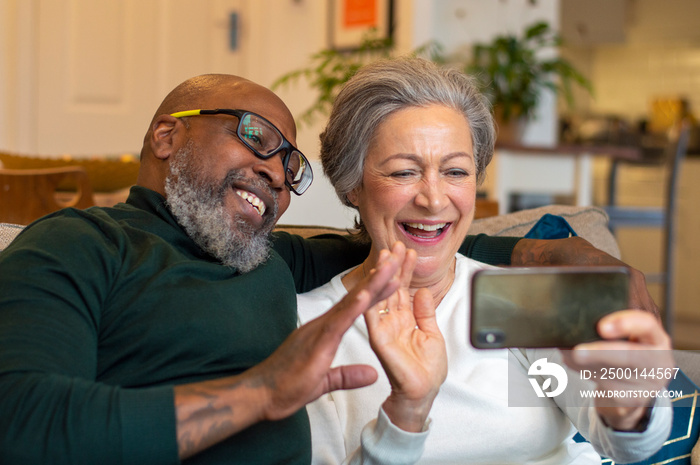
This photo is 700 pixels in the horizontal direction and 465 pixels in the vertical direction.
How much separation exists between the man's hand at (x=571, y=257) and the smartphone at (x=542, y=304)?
0.28 meters

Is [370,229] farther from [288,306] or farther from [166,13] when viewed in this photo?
[166,13]

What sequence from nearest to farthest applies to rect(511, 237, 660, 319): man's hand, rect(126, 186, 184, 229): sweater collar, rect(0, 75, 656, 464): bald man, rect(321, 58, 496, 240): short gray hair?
rect(0, 75, 656, 464): bald man
rect(511, 237, 660, 319): man's hand
rect(126, 186, 184, 229): sweater collar
rect(321, 58, 496, 240): short gray hair

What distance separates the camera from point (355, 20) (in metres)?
4.05

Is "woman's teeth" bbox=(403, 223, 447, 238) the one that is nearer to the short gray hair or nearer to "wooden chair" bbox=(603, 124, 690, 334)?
the short gray hair

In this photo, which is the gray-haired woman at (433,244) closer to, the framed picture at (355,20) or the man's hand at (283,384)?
the man's hand at (283,384)

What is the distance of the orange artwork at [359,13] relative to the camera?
4012mm

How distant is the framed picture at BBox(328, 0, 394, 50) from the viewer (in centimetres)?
398

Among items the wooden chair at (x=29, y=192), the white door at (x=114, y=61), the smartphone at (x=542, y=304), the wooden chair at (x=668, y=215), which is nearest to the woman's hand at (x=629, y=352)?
the smartphone at (x=542, y=304)

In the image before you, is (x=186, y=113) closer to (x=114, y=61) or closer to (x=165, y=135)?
(x=165, y=135)

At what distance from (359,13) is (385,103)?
2.92m

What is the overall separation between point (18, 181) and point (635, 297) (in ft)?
5.80

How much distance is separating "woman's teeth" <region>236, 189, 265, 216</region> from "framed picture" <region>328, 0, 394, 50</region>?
2.83 metres

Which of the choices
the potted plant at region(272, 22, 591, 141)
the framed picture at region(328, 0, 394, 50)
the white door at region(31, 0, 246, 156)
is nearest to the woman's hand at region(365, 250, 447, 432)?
the potted plant at region(272, 22, 591, 141)
